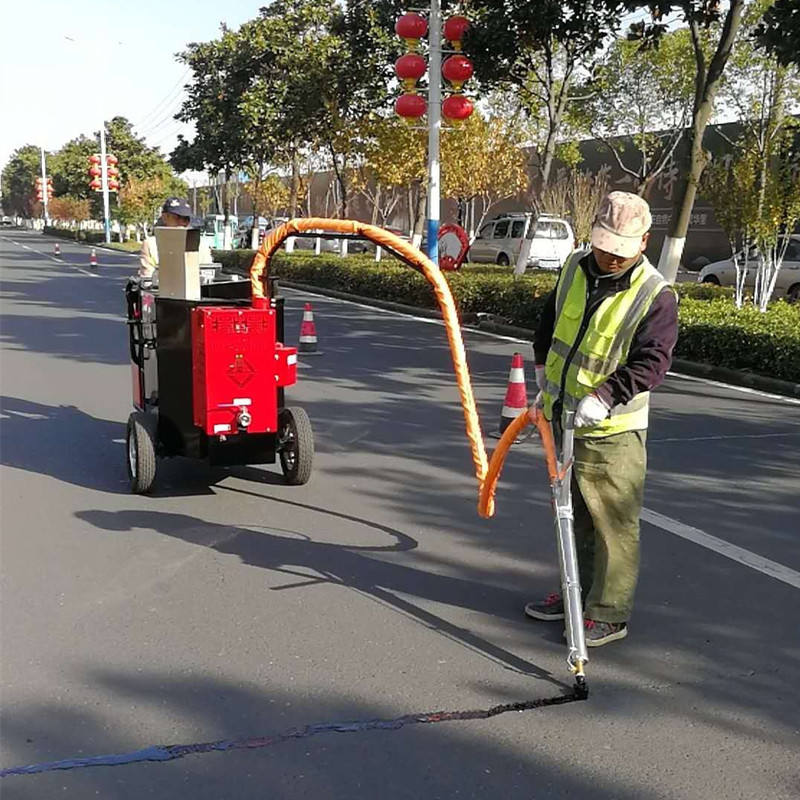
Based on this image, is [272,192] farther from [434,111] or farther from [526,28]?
[526,28]

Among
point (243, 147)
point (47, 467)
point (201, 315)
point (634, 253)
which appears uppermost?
point (243, 147)

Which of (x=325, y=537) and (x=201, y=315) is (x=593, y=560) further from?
(x=201, y=315)

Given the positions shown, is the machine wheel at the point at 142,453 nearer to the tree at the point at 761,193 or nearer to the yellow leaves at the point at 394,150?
the tree at the point at 761,193

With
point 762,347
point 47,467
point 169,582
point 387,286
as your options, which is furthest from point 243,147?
point 169,582

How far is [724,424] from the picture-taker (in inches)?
326

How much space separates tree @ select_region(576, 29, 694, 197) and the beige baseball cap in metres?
25.1

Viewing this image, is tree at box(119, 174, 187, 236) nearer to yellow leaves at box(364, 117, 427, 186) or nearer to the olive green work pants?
yellow leaves at box(364, 117, 427, 186)

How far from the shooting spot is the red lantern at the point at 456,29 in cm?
1466

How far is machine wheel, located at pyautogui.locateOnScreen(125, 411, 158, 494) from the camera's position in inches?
229

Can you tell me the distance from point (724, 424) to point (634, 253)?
5101 mm

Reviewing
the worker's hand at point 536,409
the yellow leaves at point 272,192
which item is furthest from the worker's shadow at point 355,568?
the yellow leaves at point 272,192

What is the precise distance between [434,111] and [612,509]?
13094 millimetres

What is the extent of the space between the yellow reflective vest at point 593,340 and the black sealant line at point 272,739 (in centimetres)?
111

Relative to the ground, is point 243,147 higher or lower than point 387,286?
higher
